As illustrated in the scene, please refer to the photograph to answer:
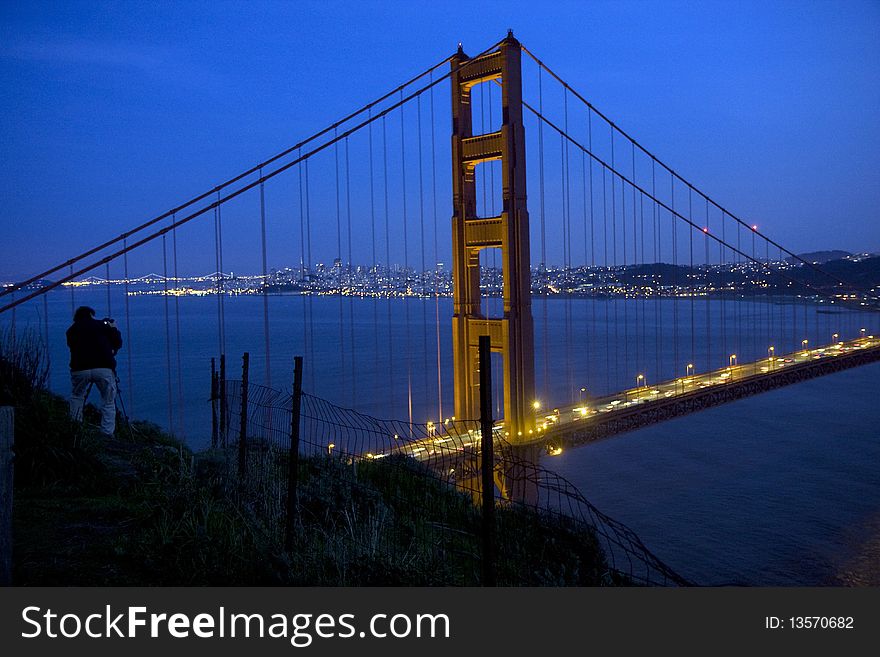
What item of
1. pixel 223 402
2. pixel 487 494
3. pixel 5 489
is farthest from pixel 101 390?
pixel 487 494

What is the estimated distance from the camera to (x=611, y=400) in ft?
58.4

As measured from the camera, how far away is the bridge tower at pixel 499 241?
1297 cm

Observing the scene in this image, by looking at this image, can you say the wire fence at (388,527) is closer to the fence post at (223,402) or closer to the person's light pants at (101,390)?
the fence post at (223,402)

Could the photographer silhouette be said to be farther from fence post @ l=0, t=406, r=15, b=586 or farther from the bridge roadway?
fence post @ l=0, t=406, r=15, b=586

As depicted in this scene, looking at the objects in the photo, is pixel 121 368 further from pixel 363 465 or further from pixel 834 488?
pixel 363 465

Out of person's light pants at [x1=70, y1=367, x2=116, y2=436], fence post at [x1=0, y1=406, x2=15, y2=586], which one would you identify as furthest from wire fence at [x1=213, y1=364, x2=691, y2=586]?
fence post at [x1=0, y1=406, x2=15, y2=586]

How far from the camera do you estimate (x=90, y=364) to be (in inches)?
285

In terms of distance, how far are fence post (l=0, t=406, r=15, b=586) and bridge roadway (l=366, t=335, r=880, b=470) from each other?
21.1 feet

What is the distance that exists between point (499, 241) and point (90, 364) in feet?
25.6

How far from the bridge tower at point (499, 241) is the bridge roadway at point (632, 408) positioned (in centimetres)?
86

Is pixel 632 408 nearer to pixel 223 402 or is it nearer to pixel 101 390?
pixel 223 402
